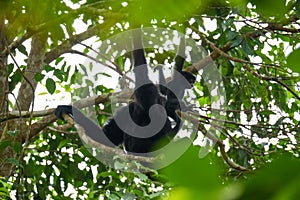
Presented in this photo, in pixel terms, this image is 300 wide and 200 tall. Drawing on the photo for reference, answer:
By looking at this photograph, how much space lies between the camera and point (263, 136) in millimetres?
3279

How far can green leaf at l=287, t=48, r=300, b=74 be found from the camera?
0.21 metres

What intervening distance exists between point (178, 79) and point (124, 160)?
154cm

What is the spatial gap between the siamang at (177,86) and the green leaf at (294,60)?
137 inches

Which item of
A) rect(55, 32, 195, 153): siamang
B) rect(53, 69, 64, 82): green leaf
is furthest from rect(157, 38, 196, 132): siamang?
rect(53, 69, 64, 82): green leaf

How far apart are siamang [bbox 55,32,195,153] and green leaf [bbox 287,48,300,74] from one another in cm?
282

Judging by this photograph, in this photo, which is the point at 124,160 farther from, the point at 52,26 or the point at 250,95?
the point at 250,95

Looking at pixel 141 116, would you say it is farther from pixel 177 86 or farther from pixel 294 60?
pixel 294 60

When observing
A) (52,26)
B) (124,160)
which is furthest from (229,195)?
(124,160)

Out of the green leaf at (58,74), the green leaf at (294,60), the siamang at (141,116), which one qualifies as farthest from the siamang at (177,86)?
the green leaf at (294,60)

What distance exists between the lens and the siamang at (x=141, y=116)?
3.50 metres

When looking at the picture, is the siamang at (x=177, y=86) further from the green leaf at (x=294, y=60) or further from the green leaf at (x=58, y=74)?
the green leaf at (x=294, y=60)

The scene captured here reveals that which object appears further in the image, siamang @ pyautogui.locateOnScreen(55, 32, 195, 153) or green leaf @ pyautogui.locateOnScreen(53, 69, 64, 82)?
siamang @ pyautogui.locateOnScreen(55, 32, 195, 153)

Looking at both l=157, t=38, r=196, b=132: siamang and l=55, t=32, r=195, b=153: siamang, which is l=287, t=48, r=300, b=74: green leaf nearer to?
l=55, t=32, r=195, b=153: siamang

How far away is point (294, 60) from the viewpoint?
8.6 inches
